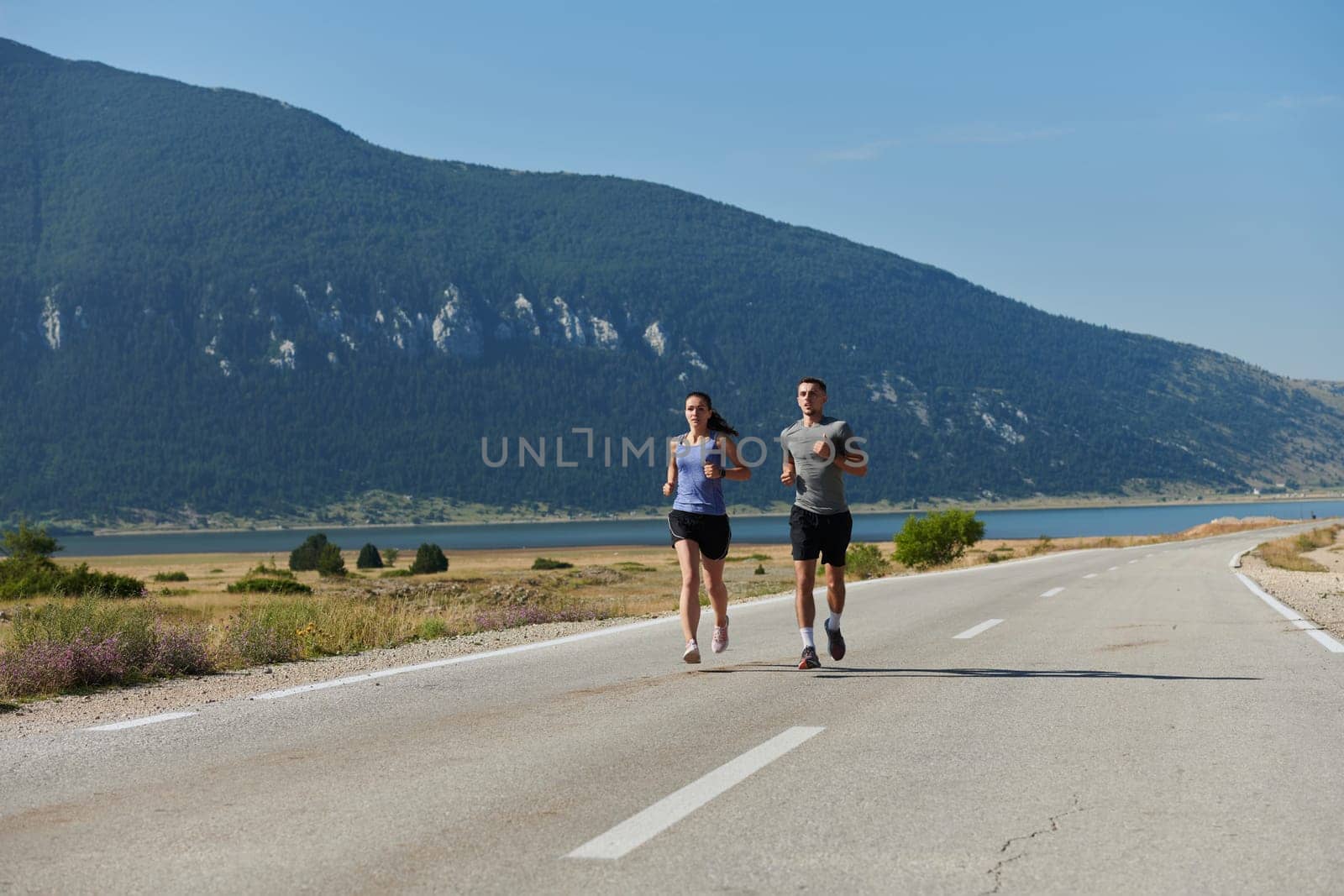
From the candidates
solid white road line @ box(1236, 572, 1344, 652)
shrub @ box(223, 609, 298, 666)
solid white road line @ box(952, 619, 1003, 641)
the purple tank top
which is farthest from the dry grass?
solid white road line @ box(1236, 572, 1344, 652)

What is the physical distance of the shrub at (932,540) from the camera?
50.3 meters

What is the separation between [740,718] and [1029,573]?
22.8 m

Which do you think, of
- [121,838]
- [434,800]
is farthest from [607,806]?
[121,838]

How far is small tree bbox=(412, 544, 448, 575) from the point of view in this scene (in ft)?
241

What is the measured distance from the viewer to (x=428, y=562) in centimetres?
7462

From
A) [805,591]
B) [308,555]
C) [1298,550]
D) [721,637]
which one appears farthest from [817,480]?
[308,555]

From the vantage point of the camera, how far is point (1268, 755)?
6.60 meters

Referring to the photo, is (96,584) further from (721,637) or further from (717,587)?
(717,587)

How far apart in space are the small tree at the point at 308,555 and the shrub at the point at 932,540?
1514 inches

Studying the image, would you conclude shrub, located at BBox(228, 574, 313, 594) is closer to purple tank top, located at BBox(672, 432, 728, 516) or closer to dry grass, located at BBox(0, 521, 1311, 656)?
dry grass, located at BBox(0, 521, 1311, 656)

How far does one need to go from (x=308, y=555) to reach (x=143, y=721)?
7127cm

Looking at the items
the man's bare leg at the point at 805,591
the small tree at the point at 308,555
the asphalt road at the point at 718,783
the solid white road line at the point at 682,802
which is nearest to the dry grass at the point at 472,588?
the small tree at the point at 308,555

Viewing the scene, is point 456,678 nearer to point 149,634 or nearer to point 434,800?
point 149,634

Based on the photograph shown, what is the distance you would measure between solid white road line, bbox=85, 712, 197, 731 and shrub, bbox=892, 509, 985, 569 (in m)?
43.3
